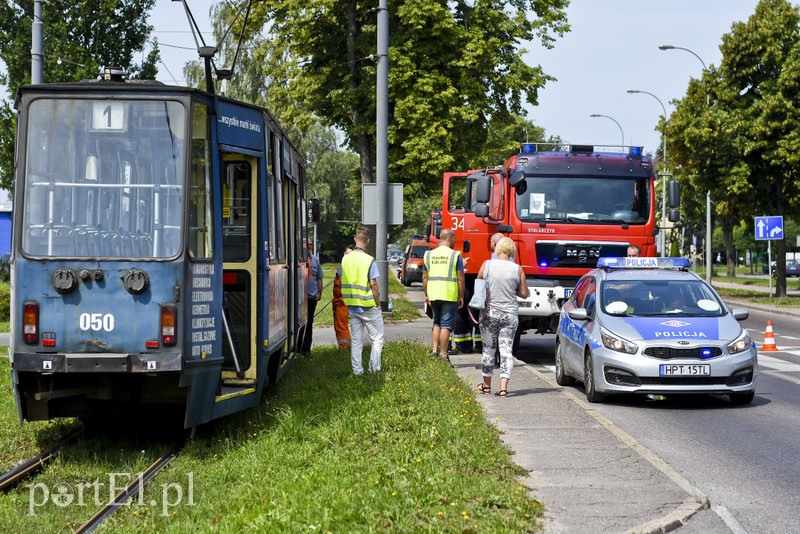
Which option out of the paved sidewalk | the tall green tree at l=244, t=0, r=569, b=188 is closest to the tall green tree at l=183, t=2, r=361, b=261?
the tall green tree at l=244, t=0, r=569, b=188

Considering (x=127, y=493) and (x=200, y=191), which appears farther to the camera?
(x=200, y=191)

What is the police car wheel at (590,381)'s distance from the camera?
1289cm

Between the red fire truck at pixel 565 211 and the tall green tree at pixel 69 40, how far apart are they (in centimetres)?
1479

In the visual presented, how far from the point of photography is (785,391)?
14609 millimetres

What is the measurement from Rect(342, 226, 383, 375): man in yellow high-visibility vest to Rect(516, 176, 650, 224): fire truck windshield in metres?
5.50

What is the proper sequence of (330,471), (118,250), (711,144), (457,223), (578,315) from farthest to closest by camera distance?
(711,144), (457,223), (578,315), (118,250), (330,471)

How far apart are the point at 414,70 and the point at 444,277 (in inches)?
776

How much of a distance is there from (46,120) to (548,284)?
414 inches

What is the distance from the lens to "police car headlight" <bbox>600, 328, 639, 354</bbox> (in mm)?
12531

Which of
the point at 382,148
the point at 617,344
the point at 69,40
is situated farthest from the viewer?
the point at 69,40

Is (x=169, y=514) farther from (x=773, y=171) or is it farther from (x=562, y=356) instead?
(x=773, y=171)

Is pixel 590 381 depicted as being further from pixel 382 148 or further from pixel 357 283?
pixel 382 148

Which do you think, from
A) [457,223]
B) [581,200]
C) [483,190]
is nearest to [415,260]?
[457,223]

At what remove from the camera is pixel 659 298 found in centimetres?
1362
